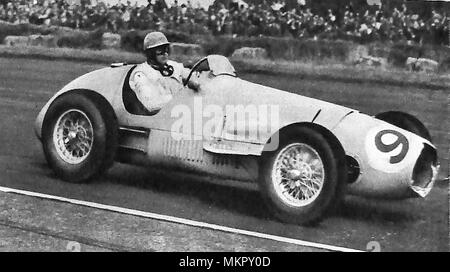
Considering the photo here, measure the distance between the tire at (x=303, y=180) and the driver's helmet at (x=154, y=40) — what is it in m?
1.02

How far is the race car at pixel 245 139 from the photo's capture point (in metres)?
4.50

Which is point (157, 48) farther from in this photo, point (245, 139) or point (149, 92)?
point (245, 139)

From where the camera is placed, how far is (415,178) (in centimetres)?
454

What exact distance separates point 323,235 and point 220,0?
1.63 metres

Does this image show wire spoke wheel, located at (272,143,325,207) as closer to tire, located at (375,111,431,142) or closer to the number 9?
the number 9

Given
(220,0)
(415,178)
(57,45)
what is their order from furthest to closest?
1. (57,45)
2. (220,0)
3. (415,178)

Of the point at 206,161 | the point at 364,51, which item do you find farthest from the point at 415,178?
the point at 206,161

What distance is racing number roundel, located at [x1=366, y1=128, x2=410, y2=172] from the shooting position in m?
4.45

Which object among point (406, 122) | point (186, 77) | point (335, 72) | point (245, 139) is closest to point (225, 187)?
point (245, 139)

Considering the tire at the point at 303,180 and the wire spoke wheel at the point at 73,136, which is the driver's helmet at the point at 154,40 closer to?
the wire spoke wheel at the point at 73,136

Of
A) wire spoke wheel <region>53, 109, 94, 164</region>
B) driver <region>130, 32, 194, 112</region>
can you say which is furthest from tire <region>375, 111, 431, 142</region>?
wire spoke wheel <region>53, 109, 94, 164</region>

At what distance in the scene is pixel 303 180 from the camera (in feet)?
15.0

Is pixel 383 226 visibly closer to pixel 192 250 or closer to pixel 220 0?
pixel 192 250

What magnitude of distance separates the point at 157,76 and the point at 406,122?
1589 millimetres
